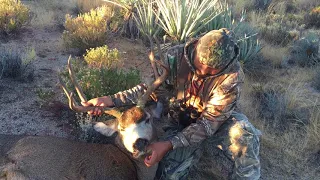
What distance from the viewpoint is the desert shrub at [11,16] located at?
323 inches

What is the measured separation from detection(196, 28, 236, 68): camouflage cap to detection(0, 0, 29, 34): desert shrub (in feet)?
18.4

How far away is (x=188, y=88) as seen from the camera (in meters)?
4.38

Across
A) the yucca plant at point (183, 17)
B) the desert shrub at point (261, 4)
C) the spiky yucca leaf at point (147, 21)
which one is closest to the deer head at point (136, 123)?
the yucca plant at point (183, 17)

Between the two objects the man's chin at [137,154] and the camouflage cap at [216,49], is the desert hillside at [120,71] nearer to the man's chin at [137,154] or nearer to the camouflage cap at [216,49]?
the man's chin at [137,154]

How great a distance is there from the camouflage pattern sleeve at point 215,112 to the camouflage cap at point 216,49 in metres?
0.22

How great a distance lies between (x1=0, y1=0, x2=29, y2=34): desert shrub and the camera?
8195 mm

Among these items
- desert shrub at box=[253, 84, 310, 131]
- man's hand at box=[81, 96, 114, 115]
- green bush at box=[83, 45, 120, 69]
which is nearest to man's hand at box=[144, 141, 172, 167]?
man's hand at box=[81, 96, 114, 115]

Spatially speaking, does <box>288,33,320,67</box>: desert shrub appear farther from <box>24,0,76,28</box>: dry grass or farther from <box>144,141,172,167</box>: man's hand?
<box>24,0,76,28</box>: dry grass

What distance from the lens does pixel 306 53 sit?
8484 millimetres

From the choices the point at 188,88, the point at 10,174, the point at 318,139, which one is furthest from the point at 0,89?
the point at 318,139

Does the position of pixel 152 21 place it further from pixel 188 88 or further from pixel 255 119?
pixel 188 88

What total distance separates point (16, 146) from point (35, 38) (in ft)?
16.0

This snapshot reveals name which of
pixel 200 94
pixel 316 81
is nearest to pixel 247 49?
pixel 316 81

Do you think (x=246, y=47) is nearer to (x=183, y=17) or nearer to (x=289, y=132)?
(x=183, y=17)
